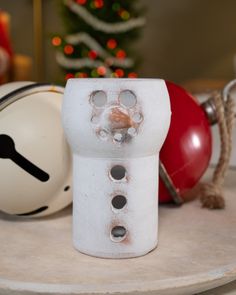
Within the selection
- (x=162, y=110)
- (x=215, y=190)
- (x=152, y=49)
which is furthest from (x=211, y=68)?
(x=162, y=110)

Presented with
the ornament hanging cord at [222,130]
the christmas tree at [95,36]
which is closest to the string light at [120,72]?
the christmas tree at [95,36]

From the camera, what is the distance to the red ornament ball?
0.64 metres

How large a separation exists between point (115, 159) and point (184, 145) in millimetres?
190

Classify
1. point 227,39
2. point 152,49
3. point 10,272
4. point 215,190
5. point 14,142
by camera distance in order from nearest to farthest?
point 10,272 < point 14,142 < point 215,190 < point 227,39 < point 152,49

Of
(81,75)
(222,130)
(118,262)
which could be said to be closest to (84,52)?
(81,75)

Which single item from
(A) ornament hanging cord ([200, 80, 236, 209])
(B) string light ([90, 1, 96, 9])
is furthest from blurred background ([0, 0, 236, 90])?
(A) ornament hanging cord ([200, 80, 236, 209])

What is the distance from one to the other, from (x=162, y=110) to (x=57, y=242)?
0.20m

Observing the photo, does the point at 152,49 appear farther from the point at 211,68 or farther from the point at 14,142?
the point at 14,142

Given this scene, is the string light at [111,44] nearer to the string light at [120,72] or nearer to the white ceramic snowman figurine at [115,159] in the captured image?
the string light at [120,72]

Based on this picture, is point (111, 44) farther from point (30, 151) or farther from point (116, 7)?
point (30, 151)

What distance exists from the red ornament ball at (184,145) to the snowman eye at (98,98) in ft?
0.62

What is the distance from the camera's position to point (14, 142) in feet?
1.84

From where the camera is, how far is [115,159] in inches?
18.9

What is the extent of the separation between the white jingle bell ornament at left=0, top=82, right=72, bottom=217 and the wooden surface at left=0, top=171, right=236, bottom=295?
0.13 ft
